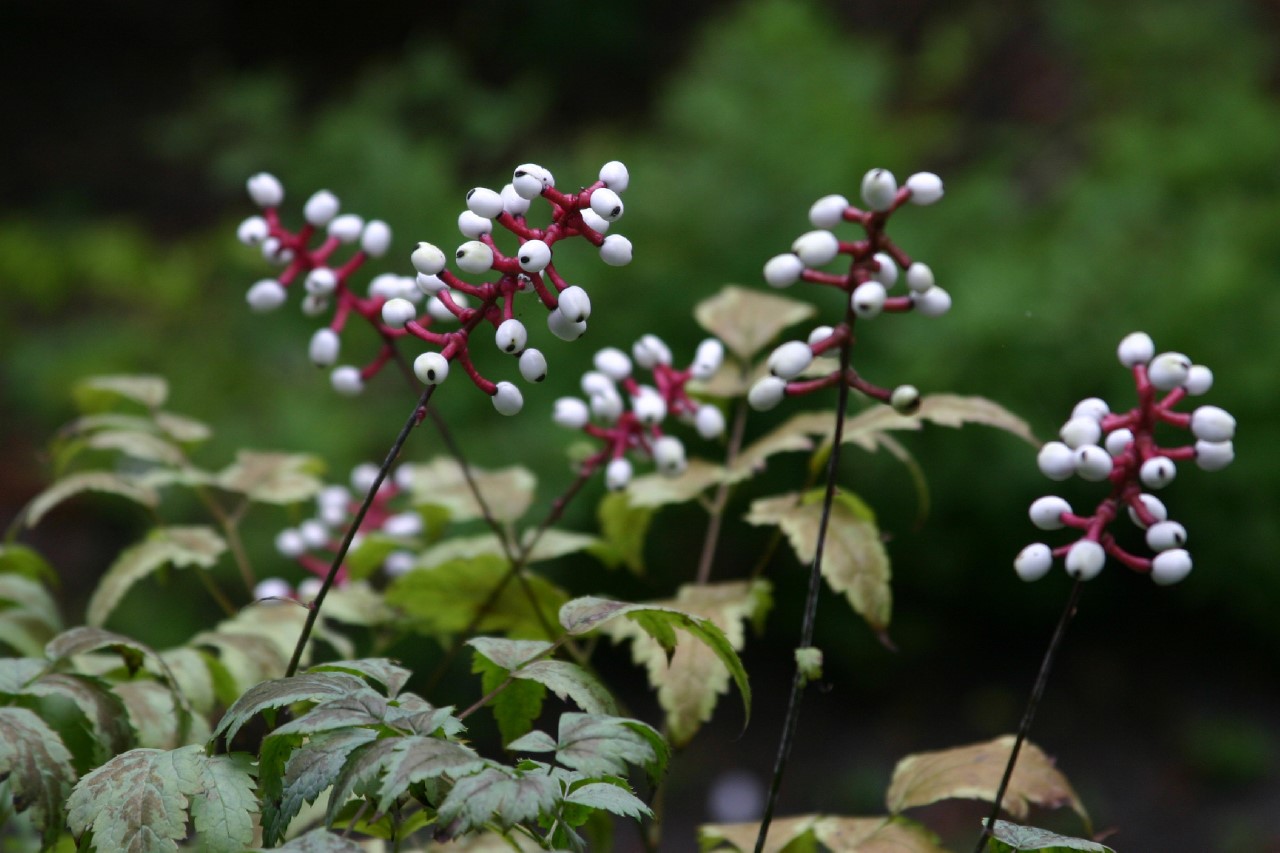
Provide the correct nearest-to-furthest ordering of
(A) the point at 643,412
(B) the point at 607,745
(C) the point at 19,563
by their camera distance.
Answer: (B) the point at 607,745 < (A) the point at 643,412 < (C) the point at 19,563

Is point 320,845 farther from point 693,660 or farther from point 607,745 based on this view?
point 693,660

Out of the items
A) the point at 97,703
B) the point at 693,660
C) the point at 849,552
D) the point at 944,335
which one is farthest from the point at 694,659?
the point at 944,335

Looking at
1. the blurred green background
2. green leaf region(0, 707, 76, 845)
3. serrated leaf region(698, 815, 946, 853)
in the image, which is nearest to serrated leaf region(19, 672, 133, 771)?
green leaf region(0, 707, 76, 845)

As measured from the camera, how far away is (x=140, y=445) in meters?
1.55

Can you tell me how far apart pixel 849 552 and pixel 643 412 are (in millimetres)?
293

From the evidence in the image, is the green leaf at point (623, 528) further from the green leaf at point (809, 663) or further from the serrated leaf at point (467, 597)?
the green leaf at point (809, 663)

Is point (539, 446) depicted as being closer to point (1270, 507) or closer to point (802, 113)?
point (802, 113)

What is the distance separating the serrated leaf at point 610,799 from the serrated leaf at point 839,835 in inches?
9.9

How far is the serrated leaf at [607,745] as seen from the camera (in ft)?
2.96

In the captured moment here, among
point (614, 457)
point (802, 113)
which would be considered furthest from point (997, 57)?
point (614, 457)

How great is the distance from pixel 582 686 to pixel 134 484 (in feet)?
2.60

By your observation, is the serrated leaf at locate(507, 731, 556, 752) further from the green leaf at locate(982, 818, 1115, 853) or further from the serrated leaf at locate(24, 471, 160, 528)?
the serrated leaf at locate(24, 471, 160, 528)

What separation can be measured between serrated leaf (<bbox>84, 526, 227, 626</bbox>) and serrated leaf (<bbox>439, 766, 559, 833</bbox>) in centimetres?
69

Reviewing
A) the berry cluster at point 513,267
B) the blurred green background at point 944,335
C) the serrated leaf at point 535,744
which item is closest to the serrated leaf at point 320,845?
the serrated leaf at point 535,744
